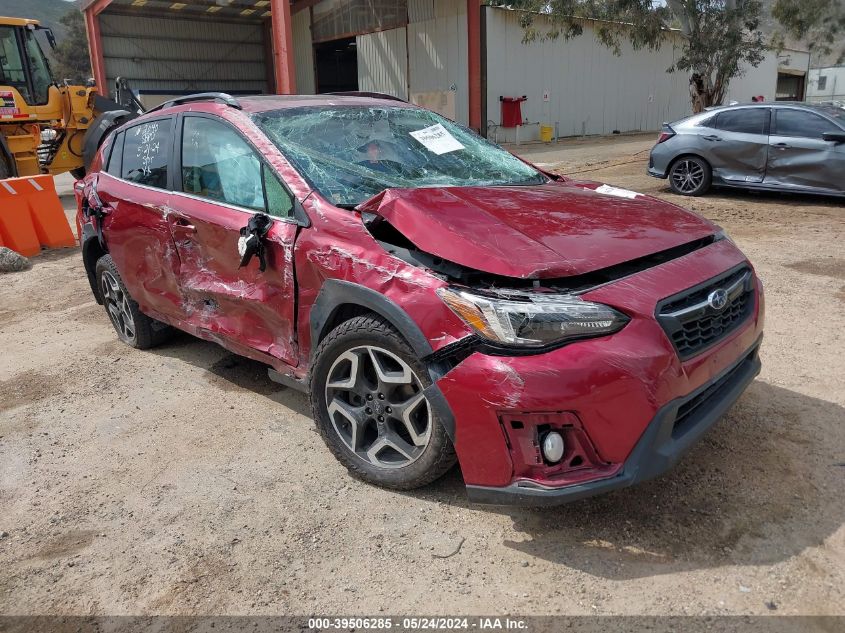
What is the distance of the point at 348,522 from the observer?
9.40 ft

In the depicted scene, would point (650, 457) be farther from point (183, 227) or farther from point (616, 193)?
point (183, 227)

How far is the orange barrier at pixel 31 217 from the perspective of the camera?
8875 mm

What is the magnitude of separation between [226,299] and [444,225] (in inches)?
61.3

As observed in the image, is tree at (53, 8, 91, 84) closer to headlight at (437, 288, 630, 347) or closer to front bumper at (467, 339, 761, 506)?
headlight at (437, 288, 630, 347)

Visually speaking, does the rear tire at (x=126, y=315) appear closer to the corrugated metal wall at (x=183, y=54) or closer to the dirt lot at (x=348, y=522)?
the dirt lot at (x=348, y=522)

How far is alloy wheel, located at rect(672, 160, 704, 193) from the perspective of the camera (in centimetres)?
1059

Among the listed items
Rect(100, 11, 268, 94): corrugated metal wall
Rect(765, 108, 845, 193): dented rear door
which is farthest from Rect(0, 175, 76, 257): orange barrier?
Rect(100, 11, 268, 94): corrugated metal wall

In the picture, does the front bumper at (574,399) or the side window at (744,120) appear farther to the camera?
the side window at (744,120)

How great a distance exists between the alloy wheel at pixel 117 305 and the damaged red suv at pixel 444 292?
2.81 feet

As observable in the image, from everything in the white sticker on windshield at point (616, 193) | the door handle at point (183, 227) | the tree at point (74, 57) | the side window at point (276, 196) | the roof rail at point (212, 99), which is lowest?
the door handle at point (183, 227)

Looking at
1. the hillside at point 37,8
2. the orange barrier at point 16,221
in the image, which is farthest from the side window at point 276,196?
the hillside at point 37,8

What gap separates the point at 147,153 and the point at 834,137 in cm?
899

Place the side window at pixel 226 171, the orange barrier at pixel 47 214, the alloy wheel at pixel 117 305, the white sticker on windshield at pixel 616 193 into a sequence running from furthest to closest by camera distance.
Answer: the orange barrier at pixel 47 214
the alloy wheel at pixel 117 305
the white sticker on windshield at pixel 616 193
the side window at pixel 226 171

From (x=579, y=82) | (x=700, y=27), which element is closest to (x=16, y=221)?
(x=700, y=27)
